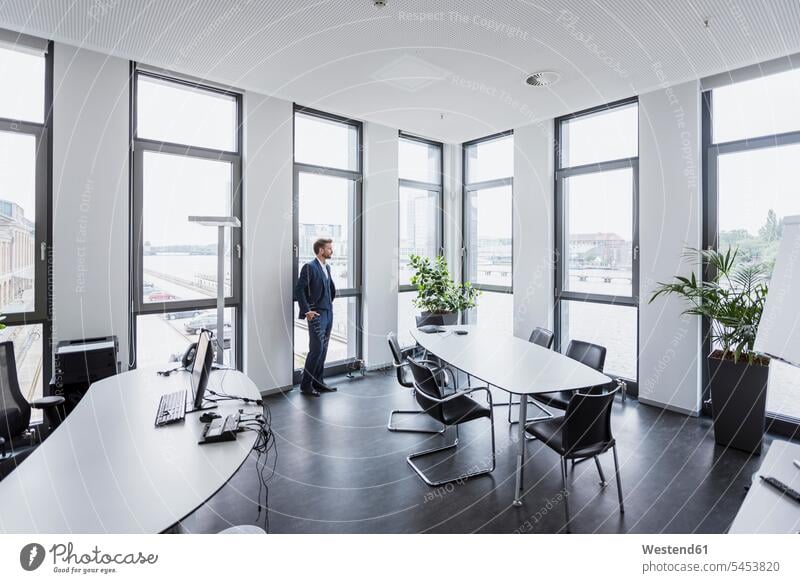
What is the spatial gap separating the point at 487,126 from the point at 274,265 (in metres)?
2.99

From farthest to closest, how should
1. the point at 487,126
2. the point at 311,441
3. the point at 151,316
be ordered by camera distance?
the point at 487,126, the point at 151,316, the point at 311,441

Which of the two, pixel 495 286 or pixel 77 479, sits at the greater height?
pixel 495 286

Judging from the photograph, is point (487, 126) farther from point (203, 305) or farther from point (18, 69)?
point (18, 69)

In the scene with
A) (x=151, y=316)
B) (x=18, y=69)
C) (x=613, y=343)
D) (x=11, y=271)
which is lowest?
(x=613, y=343)

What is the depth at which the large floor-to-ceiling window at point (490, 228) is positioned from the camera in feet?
17.9

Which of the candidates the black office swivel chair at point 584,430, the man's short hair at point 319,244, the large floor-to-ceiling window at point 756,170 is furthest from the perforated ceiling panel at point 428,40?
the black office swivel chair at point 584,430

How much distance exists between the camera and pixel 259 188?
4.14 metres

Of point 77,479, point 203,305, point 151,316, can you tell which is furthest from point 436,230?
point 77,479

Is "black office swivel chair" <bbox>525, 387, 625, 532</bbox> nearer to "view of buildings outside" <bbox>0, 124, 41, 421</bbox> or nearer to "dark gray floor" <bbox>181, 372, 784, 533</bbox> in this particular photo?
"dark gray floor" <bbox>181, 372, 784, 533</bbox>

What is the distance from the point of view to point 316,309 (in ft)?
14.4

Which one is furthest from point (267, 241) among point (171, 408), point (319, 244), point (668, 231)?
point (668, 231)

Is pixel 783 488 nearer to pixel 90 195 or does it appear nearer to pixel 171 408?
pixel 171 408

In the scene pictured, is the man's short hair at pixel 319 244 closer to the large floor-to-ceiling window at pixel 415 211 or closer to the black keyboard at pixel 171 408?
the large floor-to-ceiling window at pixel 415 211

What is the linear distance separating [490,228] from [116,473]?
5.07m
